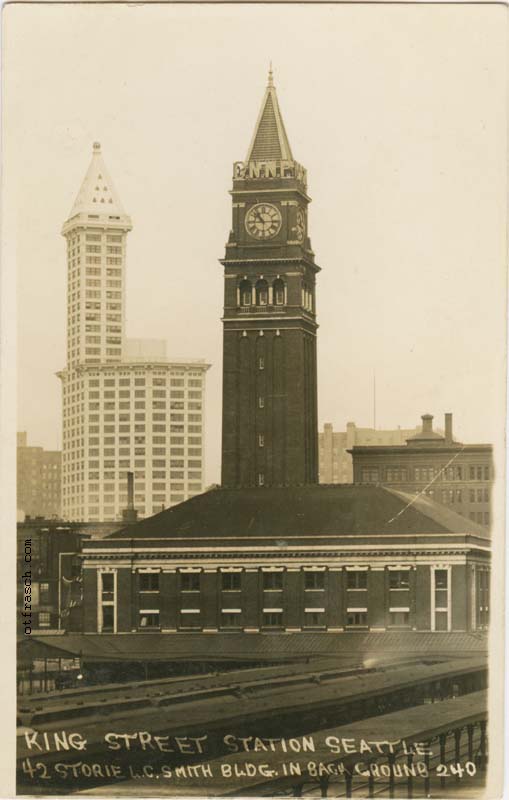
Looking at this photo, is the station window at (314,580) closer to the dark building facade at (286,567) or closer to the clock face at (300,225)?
the dark building facade at (286,567)


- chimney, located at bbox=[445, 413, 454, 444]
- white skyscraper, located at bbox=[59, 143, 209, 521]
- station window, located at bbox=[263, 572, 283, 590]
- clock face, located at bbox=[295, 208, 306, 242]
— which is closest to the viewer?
chimney, located at bbox=[445, 413, 454, 444]

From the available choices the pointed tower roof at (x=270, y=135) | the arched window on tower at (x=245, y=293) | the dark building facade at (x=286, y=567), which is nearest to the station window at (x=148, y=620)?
the dark building facade at (x=286, y=567)

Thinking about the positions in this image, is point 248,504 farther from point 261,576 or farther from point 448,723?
point 448,723

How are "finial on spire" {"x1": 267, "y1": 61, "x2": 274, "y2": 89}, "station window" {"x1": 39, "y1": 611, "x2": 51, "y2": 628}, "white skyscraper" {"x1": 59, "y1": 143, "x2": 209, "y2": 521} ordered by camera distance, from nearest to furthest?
"finial on spire" {"x1": 267, "y1": 61, "x2": 274, "y2": 89} → "white skyscraper" {"x1": 59, "y1": 143, "x2": 209, "y2": 521} → "station window" {"x1": 39, "y1": 611, "x2": 51, "y2": 628}

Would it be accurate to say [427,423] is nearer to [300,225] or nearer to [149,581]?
[300,225]

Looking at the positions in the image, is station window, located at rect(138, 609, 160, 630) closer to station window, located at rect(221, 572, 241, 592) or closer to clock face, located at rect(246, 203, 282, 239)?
station window, located at rect(221, 572, 241, 592)

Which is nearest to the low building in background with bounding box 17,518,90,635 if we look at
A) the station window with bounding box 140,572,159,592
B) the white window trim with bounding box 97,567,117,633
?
the white window trim with bounding box 97,567,117,633

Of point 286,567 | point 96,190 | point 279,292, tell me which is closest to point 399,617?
point 286,567
